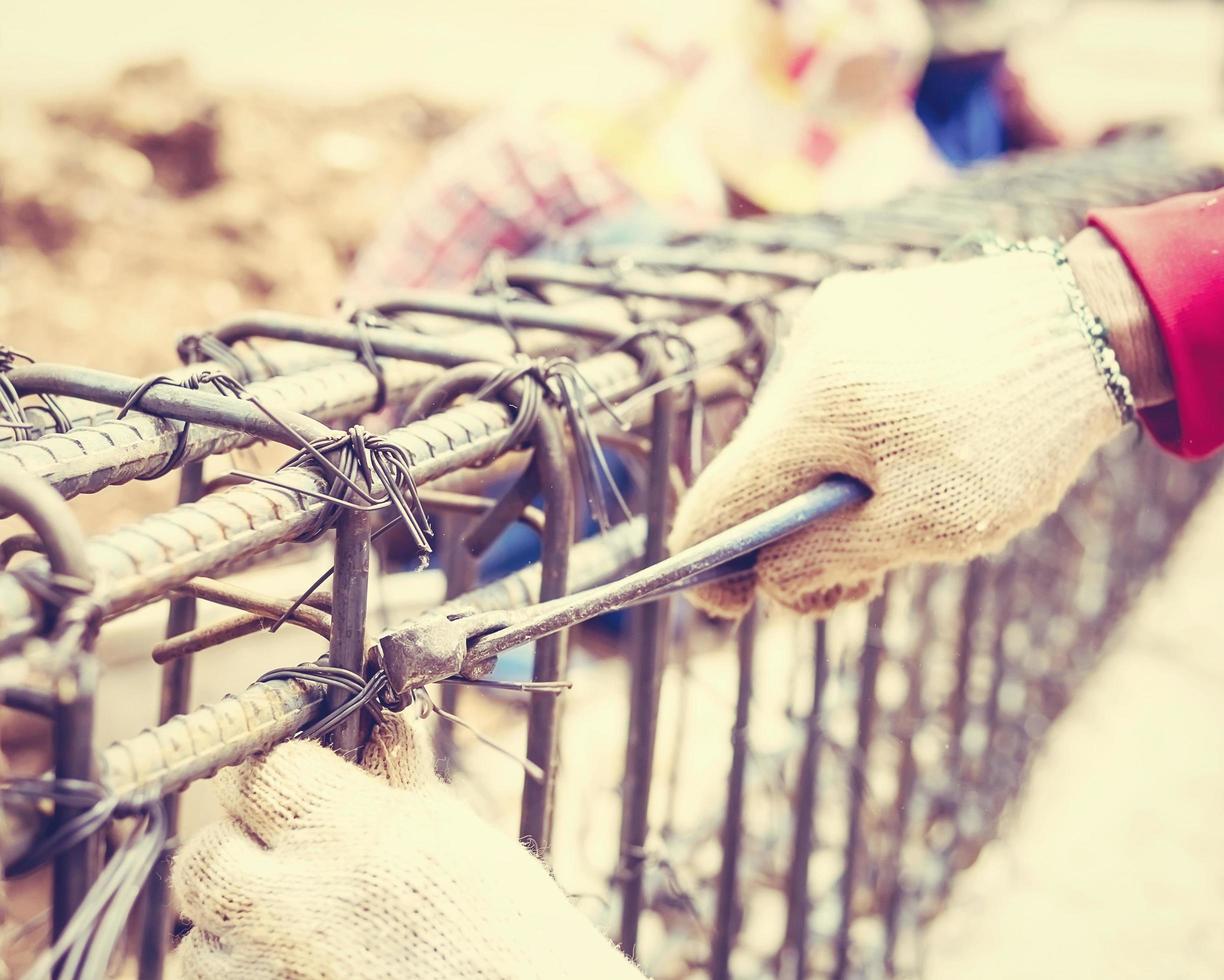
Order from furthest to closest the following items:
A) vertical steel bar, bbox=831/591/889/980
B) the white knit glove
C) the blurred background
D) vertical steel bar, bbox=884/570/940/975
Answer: the blurred background, vertical steel bar, bbox=884/570/940/975, vertical steel bar, bbox=831/591/889/980, the white knit glove

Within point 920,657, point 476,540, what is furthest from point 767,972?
point 476,540

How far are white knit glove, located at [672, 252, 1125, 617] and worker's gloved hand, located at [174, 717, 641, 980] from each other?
0.42 metres

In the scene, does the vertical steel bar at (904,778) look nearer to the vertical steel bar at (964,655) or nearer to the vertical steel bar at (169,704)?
the vertical steel bar at (964,655)

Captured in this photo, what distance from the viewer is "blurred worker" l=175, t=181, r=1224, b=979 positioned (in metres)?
0.62

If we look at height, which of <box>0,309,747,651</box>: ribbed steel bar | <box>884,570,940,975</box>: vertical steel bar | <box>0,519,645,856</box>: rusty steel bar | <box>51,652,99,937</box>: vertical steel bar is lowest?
<box>884,570,940,975</box>: vertical steel bar

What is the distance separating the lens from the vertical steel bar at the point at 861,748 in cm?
172

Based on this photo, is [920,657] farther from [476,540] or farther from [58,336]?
[58,336]

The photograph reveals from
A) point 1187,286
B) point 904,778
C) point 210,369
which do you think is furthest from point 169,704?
point 904,778

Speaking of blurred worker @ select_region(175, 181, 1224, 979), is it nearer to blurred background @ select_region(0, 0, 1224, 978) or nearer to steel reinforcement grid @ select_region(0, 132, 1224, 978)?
steel reinforcement grid @ select_region(0, 132, 1224, 978)

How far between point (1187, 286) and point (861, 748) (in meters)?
0.90

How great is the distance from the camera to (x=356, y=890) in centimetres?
61

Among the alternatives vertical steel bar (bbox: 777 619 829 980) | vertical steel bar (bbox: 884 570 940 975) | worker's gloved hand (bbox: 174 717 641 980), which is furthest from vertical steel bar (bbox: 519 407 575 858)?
vertical steel bar (bbox: 884 570 940 975)

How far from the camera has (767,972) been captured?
2.02 m

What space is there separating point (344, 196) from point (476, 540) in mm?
4831
